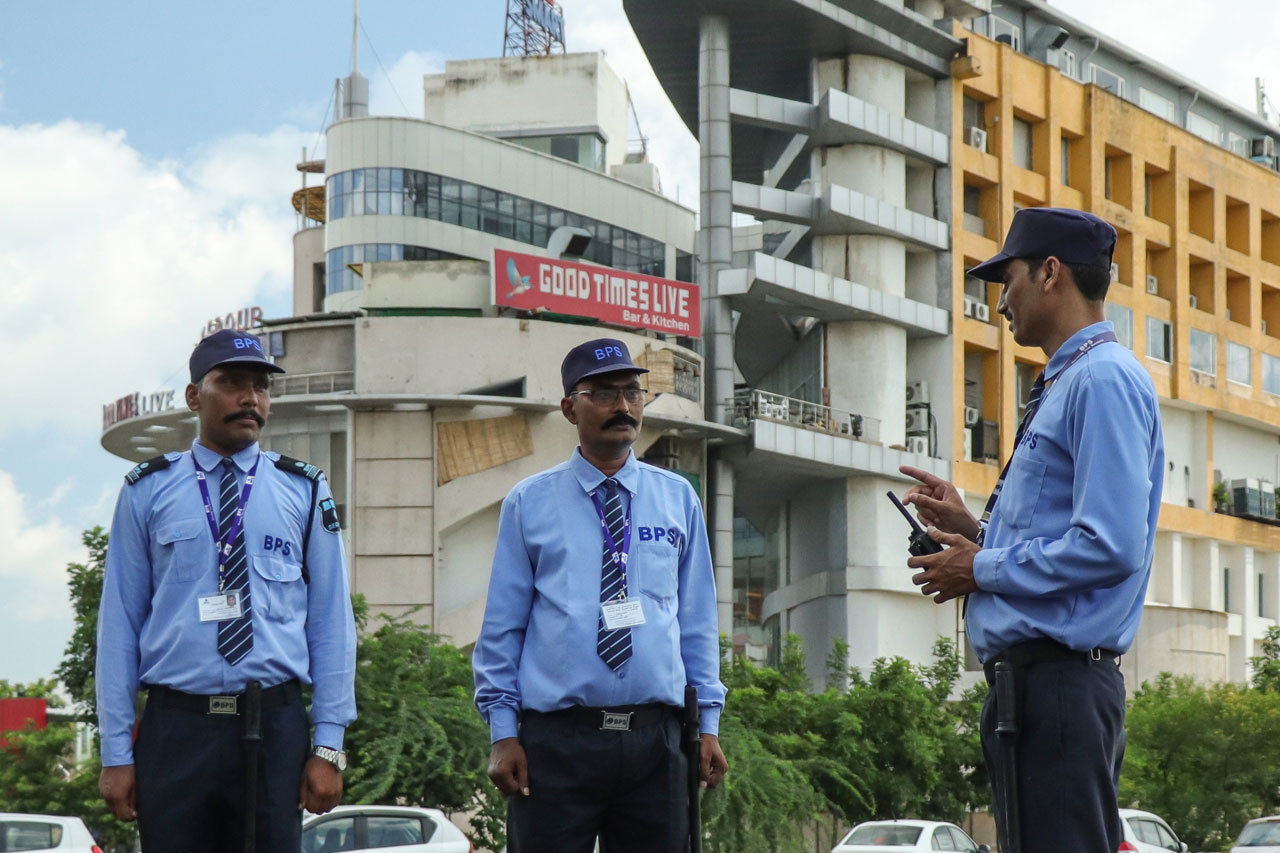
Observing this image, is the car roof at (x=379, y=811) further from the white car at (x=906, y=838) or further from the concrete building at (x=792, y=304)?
the concrete building at (x=792, y=304)

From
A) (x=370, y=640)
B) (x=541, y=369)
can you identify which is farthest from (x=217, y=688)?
(x=541, y=369)

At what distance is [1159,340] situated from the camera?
57.6 m

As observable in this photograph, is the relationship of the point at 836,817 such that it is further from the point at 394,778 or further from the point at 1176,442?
the point at 1176,442

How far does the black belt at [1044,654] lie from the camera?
4.81 m

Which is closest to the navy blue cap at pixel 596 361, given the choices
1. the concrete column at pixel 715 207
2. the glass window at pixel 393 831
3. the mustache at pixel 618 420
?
the mustache at pixel 618 420

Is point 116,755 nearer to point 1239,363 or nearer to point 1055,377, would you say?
point 1055,377

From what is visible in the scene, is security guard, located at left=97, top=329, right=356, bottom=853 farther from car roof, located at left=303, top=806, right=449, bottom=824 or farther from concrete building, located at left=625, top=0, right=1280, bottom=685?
concrete building, located at left=625, top=0, right=1280, bottom=685

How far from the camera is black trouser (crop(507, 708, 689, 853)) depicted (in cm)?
603

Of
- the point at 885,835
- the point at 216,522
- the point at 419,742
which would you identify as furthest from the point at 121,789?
the point at 419,742

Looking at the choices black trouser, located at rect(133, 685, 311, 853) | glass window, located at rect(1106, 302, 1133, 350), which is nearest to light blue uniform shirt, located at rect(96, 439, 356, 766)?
black trouser, located at rect(133, 685, 311, 853)

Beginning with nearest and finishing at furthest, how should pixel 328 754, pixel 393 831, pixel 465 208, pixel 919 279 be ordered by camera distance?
pixel 328 754 < pixel 393 831 < pixel 465 208 < pixel 919 279

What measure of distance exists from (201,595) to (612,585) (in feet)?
4.62

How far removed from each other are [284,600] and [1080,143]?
5316 cm

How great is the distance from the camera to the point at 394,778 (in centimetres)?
2555
